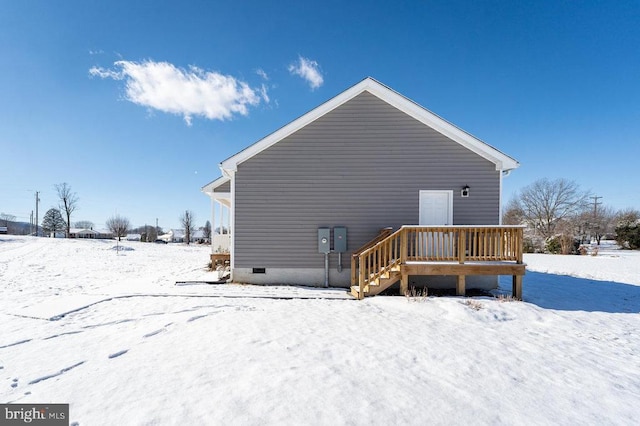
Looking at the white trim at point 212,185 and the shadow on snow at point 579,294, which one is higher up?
the white trim at point 212,185

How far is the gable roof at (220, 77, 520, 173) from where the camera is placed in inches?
301

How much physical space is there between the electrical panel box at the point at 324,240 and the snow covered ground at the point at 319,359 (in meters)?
1.55

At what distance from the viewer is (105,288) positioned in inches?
291

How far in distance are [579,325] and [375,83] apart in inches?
290

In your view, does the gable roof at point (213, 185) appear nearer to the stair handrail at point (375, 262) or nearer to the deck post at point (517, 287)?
the stair handrail at point (375, 262)

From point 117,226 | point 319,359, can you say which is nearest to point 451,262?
point 319,359

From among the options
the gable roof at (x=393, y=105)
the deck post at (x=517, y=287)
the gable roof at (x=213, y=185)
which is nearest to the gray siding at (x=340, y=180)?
the gable roof at (x=393, y=105)

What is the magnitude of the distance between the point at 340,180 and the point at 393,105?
2751mm

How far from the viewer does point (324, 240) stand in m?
7.61

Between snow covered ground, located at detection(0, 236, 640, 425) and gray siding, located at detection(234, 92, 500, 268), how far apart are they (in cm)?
193

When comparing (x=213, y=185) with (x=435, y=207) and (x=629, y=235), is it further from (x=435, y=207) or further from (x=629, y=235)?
(x=629, y=235)

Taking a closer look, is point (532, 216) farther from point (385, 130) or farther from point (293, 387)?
point (293, 387)

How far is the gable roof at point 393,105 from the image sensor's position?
765 centimetres

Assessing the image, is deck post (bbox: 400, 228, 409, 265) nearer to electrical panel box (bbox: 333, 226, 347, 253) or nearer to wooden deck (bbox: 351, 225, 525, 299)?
wooden deck (bbox: 351, 225, 525, 299)
